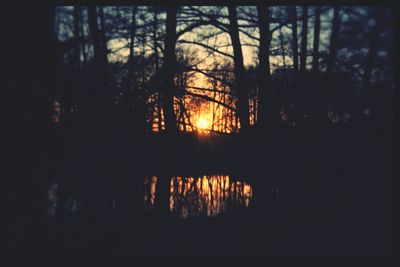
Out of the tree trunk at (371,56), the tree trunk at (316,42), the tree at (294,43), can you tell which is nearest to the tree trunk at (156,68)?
the tree at (294,43)

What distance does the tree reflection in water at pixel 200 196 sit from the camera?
14.3ft

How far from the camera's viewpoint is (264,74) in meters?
5.36

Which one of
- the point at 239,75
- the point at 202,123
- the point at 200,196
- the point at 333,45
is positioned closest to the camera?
the point at 200,196

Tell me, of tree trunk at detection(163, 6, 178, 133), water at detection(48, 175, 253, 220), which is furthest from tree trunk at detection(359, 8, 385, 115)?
tree trunk at detection(163, 6, 178, 133)

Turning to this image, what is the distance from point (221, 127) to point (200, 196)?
5.76 feet

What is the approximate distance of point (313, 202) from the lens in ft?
15.8

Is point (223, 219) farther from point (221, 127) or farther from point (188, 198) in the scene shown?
point (221, 127)

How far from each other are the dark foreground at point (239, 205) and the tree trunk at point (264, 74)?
600 mm

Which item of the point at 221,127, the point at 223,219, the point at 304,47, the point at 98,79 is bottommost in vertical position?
the point at 223,219

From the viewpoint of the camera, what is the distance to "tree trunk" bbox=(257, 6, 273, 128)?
534cm

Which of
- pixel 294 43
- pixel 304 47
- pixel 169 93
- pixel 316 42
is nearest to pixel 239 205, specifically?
pixel 169 93

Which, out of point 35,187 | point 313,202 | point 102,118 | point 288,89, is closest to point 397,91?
point 313,202

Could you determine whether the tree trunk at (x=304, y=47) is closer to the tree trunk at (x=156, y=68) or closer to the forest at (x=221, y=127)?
the forest at (x=221, y=127)

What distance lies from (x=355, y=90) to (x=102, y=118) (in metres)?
5.32
